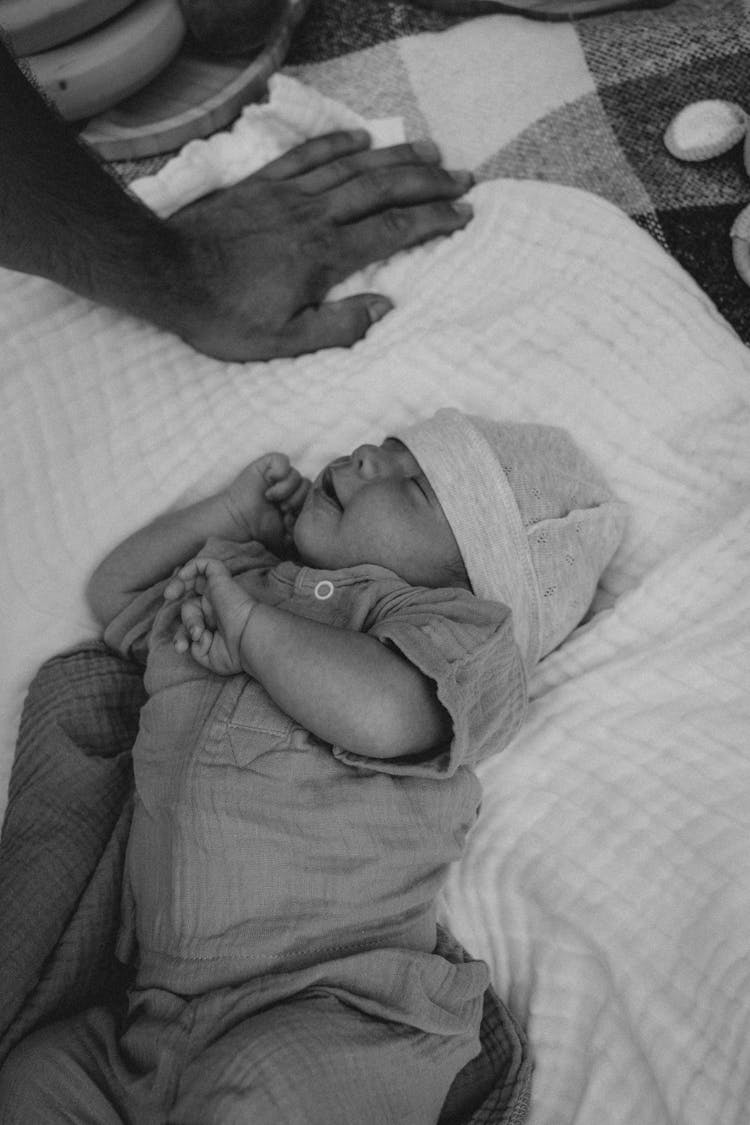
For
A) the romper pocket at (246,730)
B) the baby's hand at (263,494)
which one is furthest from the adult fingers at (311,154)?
the romper pocket at (246,730)

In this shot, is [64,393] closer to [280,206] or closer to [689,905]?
[280,206]

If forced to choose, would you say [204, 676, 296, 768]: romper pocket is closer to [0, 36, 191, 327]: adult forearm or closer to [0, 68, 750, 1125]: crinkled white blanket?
[0, 68, 750, 1125]: crinkled white blanket

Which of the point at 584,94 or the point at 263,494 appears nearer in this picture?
the point at 263,494

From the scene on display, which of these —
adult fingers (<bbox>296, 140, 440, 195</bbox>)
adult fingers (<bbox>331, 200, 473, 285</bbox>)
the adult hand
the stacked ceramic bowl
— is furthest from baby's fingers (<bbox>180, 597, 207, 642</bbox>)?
the stacked ceramic bowl

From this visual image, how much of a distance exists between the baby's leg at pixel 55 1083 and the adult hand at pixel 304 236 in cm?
90

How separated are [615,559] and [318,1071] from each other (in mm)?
712

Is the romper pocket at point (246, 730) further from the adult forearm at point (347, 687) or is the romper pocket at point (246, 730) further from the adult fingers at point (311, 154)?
the adult fingers at point (311, 154)

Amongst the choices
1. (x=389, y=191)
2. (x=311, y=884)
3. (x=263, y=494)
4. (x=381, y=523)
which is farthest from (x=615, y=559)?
(x=389, y=191)

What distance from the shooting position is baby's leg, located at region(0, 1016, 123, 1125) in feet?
2.71

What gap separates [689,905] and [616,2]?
157 centimetres

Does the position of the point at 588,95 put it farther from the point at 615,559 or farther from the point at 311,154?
the point at 615,559

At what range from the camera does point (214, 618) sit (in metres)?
1.01

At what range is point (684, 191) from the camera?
4.96 ft

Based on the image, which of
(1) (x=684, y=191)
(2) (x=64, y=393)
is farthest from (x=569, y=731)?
(1) (x=684, y=191)
